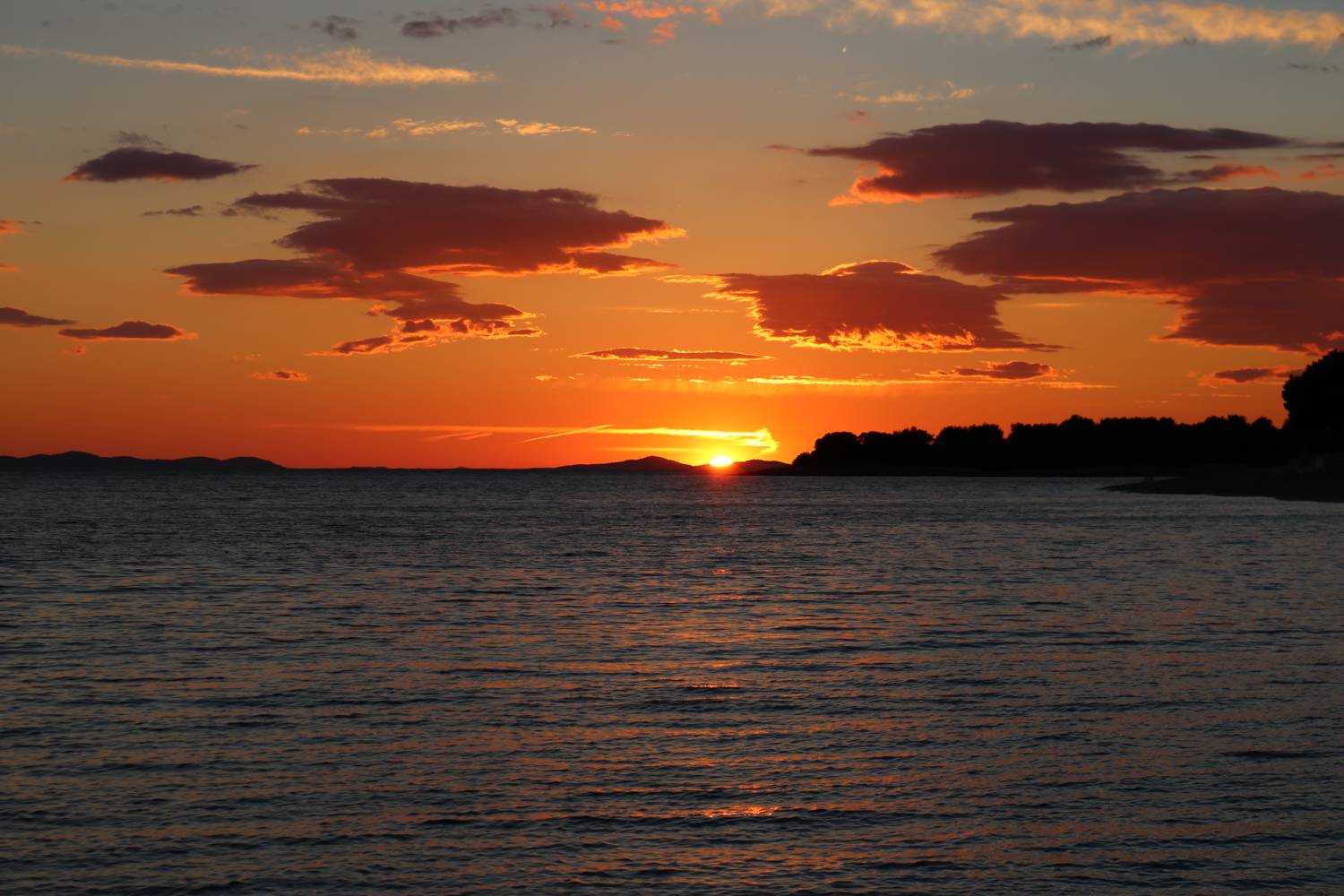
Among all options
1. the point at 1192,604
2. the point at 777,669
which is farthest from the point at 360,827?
the point at 1192,604

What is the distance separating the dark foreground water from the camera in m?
16.8

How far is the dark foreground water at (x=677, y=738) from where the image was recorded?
16844mm

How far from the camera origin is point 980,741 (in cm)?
2397

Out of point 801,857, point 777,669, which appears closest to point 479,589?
point 777,669

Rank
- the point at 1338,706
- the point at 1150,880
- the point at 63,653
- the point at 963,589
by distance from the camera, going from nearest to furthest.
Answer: the point at 1150,880 < the point at 1338,706 < the point at 63,653 < the point at 963,589

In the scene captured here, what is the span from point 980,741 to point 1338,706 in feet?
28.3

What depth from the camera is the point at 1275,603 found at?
48375mm

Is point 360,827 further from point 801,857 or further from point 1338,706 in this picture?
point 1338,706

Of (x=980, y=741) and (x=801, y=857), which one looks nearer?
(x=801, y=857)

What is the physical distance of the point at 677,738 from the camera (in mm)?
24453

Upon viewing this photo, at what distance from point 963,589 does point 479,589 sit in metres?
21.9

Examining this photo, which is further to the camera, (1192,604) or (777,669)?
(1192,604)

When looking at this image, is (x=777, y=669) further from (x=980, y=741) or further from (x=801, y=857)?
(x=801, y=857)

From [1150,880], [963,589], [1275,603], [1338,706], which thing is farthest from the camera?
[963,589]
